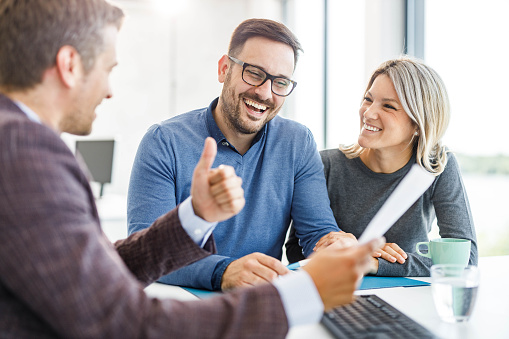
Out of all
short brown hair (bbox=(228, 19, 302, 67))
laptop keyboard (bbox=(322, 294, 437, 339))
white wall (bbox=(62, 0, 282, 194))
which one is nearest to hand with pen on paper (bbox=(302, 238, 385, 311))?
laptop keyboard (bbox=(322, 294, 437, 339))

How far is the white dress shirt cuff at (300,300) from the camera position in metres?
0.73

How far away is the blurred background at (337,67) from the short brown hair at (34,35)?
162 cm

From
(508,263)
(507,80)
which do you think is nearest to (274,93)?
(508,263)

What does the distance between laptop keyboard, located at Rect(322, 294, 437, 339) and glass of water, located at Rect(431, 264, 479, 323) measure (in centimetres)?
11

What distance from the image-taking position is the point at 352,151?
1980 millimetres

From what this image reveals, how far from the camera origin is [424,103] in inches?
71.7

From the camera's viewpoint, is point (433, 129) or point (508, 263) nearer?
point (508, 263)

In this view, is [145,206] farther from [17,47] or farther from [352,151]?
[352,151]

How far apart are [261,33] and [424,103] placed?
67 centimetres

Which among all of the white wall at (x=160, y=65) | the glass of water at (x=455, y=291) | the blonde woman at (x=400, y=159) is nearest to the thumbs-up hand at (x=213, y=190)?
the glass of water at (x=455, y=291)

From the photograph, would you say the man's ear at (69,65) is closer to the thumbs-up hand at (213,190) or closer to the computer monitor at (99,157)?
the thumbs-up hand at (213,190)

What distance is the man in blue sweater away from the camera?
64.9 inches

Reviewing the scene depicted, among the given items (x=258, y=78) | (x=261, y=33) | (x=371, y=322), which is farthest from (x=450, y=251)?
(x=261, y=33)

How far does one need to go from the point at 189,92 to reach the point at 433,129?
3.82m
